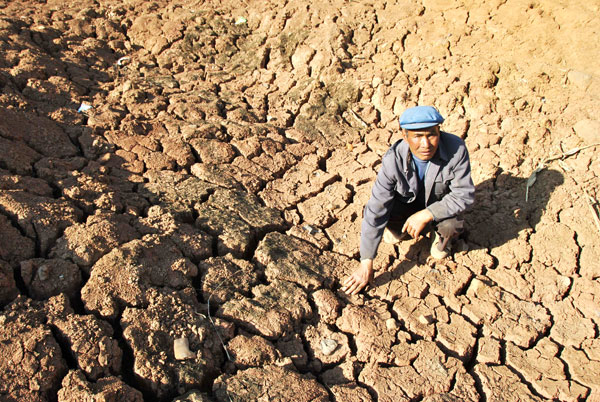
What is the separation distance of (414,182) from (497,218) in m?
0.85

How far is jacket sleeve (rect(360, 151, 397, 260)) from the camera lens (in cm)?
262

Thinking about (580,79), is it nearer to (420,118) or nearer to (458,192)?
(458,192)

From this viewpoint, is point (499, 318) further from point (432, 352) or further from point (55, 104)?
point (55, 104)

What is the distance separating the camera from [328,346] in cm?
242

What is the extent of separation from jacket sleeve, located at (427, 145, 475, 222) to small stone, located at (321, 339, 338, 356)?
0.98m

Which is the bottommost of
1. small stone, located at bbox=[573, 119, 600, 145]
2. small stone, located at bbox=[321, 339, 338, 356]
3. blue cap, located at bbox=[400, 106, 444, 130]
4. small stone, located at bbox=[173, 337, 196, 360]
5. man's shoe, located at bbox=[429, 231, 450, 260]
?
small stone, located at bbox=[173, 337, 196, 360]

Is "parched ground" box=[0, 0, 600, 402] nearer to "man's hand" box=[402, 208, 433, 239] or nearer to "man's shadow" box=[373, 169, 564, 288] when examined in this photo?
"man's shadow" box=[373, 169, 564, 288]

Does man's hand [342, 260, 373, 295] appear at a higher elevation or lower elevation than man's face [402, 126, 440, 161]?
lower

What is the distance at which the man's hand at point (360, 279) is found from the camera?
8.94 feet

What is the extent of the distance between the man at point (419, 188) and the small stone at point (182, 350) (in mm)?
1030

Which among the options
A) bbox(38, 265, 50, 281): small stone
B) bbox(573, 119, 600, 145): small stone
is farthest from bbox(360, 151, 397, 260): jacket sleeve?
bbox(38, 265, 50, 281): small stone

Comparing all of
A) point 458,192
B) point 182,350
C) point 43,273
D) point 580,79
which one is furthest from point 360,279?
point 580,79

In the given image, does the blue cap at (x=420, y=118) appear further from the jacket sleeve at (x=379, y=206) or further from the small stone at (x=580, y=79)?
the small stone at (x=580, y=79)

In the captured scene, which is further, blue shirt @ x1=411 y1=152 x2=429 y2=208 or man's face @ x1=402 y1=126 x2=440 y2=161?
blue shirt @ x1=411 y1=152 x2=429 y2=208
